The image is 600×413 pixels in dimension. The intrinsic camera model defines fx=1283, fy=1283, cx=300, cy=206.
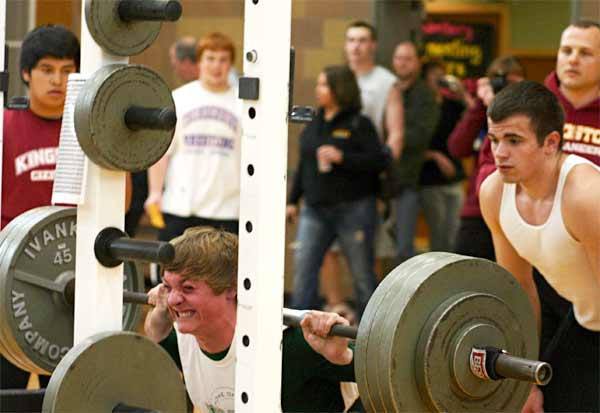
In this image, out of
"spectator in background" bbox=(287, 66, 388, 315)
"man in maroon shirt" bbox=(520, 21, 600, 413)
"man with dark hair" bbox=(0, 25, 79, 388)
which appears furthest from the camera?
"spectator in background" bbox=(287, 66, 388, 315)

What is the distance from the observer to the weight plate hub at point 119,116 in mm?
3029

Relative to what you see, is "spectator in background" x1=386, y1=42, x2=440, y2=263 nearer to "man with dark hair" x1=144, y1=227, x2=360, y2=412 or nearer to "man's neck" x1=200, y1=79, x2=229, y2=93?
"man's neck" x1=200, y1=79, x2=229, y2=93

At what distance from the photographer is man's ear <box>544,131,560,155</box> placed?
363 centimetres

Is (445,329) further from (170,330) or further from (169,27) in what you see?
(169,27)

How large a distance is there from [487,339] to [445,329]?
0.12 m

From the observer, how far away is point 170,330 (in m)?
3.76

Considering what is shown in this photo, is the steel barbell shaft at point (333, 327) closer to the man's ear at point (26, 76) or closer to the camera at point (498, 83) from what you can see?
the man's ear at point (26, 76)

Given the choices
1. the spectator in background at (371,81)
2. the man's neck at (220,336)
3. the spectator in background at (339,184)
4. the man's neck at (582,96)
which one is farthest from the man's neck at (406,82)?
the man's neck at (220,336)

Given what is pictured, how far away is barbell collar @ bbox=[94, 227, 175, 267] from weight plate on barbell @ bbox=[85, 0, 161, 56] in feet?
1.47

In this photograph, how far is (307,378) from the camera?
3500mm

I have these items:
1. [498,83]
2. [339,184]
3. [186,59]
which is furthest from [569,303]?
[186,59]

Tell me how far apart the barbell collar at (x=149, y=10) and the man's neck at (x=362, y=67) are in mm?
4189

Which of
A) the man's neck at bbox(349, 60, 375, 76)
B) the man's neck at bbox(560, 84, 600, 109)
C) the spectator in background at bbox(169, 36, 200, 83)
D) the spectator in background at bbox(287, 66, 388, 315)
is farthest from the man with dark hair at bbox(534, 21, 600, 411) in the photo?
the spectator in background at bbox(169, 36, 200, 83)

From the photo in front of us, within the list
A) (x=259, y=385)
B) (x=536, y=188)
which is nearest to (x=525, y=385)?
(x=259, y=385)
